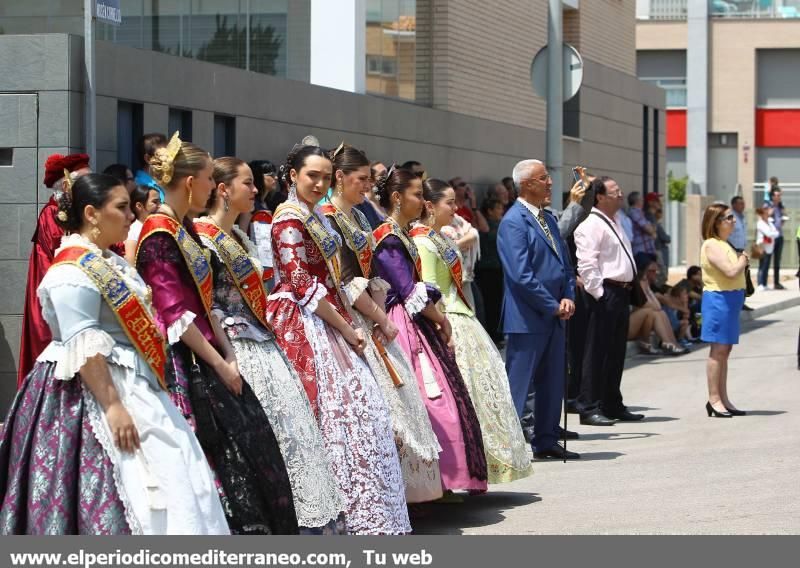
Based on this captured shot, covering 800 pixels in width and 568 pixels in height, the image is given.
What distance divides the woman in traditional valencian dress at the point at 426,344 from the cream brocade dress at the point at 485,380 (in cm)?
30

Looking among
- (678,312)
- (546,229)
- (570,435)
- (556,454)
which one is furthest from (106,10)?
(678,312)

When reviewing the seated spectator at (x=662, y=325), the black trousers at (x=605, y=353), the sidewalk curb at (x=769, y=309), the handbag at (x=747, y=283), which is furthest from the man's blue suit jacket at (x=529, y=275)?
the sidewalk curb at (x=769, y=309)

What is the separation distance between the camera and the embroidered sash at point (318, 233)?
7750mm

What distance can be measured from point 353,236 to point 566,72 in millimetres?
7844

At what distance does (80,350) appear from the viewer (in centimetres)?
573

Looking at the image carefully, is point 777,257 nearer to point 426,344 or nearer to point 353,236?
point 426,344

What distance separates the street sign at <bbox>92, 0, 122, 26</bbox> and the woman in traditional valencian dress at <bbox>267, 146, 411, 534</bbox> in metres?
2.25

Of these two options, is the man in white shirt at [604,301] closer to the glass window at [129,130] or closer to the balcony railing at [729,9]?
the glass window at [129,130]

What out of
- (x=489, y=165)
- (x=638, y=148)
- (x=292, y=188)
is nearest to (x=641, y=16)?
(x=638, y=148)

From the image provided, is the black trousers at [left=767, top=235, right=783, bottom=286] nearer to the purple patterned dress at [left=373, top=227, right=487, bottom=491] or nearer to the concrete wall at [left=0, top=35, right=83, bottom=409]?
the concrete wall at [left=0, top=35, right=83, bottom=409]

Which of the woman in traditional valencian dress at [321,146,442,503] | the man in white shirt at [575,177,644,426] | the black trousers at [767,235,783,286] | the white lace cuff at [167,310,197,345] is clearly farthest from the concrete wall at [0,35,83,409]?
the black trousers at [767,235,783,286]

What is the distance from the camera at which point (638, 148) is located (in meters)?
29.2
